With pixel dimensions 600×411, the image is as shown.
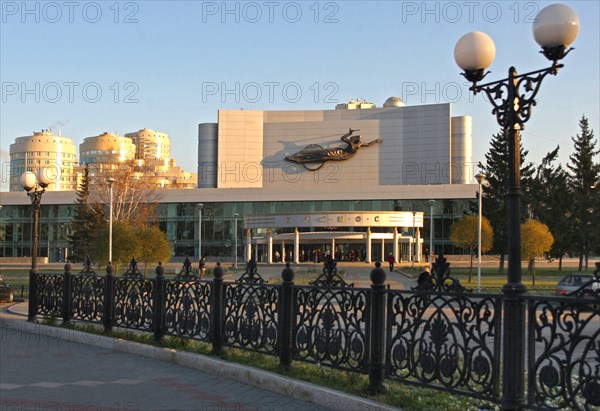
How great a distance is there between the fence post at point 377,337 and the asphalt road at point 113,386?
2.23ft

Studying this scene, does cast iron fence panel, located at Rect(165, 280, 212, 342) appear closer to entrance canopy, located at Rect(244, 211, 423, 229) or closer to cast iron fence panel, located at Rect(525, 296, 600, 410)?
cast iron fence panel, located at Rect(525, 296, 600, 410)

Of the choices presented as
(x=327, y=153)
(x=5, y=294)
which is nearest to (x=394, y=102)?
(x=327, y=153)

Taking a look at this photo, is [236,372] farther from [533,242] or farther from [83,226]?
[83,226]

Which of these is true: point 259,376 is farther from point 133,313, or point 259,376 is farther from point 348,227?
point 348,227

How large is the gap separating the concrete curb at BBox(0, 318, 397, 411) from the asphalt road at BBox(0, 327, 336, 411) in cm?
10

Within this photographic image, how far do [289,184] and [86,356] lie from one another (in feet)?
270

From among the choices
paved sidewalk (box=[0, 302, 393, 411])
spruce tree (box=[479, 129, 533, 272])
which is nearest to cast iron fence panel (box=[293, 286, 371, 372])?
paved sidewalk (box=[0, 302, 393, 411])

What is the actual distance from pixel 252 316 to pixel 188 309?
5.42ft

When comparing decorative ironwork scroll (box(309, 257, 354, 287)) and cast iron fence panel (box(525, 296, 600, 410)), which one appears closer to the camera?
cast iron fence panel (box(525, 296, 600, 410))

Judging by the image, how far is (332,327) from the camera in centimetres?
806

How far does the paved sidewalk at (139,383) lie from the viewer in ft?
24.2

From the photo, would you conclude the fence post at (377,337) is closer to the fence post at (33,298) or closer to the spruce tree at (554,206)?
the fence post at (33,298)

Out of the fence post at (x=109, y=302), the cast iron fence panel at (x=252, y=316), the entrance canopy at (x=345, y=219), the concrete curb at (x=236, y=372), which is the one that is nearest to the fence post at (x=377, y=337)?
the concrete curb at (x=236, y=372)

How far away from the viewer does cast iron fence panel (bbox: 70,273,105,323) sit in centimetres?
1300
